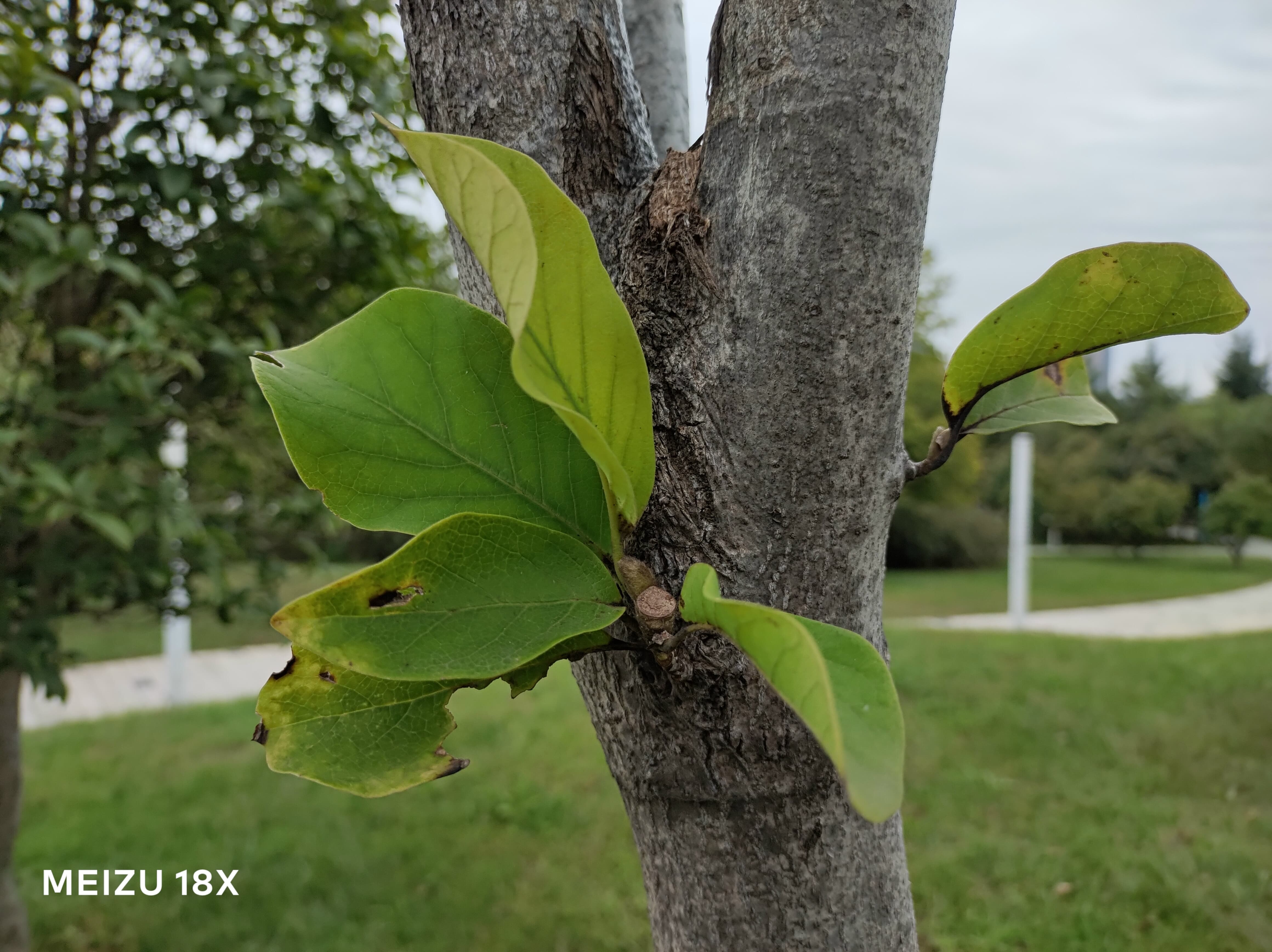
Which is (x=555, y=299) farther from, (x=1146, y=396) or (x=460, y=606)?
(x=1146, y=396)

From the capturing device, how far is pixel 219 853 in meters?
2.74

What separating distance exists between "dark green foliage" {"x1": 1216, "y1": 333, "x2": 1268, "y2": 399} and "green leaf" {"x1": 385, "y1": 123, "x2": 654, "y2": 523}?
79.9ft

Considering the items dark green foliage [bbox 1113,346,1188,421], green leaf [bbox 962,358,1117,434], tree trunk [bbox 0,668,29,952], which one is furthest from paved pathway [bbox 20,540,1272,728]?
dark green foliage [bbox 1113,346,1188,421]

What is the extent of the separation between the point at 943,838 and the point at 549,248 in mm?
2882

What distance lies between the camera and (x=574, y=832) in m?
2.92

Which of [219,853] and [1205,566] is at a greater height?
[219,853]

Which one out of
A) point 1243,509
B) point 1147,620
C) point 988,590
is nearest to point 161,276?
point 1147,620

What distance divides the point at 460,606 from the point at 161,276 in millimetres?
1590

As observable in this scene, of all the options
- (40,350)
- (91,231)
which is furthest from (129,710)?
(91,231)

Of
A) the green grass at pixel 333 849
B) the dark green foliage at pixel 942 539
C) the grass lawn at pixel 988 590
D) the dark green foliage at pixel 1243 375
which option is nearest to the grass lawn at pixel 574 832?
the green grass at pixel 333 849

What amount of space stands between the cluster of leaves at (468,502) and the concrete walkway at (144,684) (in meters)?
4.62

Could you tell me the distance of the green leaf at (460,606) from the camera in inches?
14.1

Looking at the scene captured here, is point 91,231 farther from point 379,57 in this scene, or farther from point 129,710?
point 129,710

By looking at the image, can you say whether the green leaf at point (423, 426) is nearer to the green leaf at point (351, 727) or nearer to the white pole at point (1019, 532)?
the green leaf at point (351, 727)
